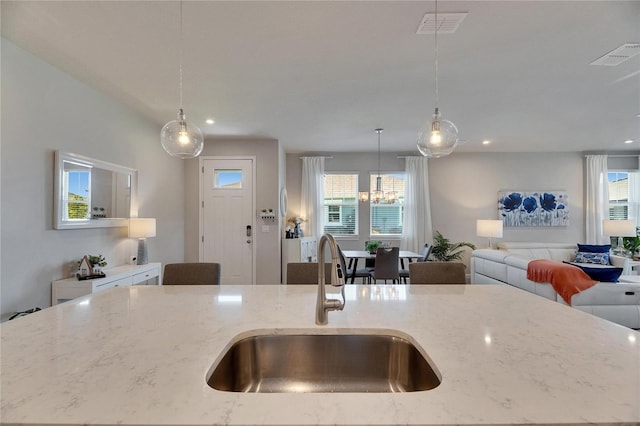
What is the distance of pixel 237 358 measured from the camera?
1048 millimetres

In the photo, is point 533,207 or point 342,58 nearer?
point 342,58

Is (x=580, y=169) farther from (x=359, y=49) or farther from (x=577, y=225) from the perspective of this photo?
(x=359, y=49)

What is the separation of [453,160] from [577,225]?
9.46 feet

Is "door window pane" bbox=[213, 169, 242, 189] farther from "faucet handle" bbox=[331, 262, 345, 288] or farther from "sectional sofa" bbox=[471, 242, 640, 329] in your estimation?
"faucet handle" bbox=[331, 262, 345, 288]

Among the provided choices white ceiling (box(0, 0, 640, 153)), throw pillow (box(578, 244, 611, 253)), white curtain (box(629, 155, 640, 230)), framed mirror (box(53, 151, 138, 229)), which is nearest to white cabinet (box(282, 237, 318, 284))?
white ceiling (box(0, 0, 640, 153))

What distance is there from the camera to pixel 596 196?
6234mm

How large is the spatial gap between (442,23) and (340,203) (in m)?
4.50

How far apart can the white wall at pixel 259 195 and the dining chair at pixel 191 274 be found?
123 inches

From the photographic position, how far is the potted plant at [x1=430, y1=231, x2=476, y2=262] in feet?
20.0

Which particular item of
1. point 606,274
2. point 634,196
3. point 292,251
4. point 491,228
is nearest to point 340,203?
point 292,251

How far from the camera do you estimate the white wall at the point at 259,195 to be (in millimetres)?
5184

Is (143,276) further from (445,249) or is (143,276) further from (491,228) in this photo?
(491,228)

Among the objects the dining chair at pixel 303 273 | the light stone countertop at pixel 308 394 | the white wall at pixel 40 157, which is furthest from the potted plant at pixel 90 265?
the dining chair at pixel 303 273

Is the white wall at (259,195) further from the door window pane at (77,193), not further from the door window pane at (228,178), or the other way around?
the door window pane at (77,193)
